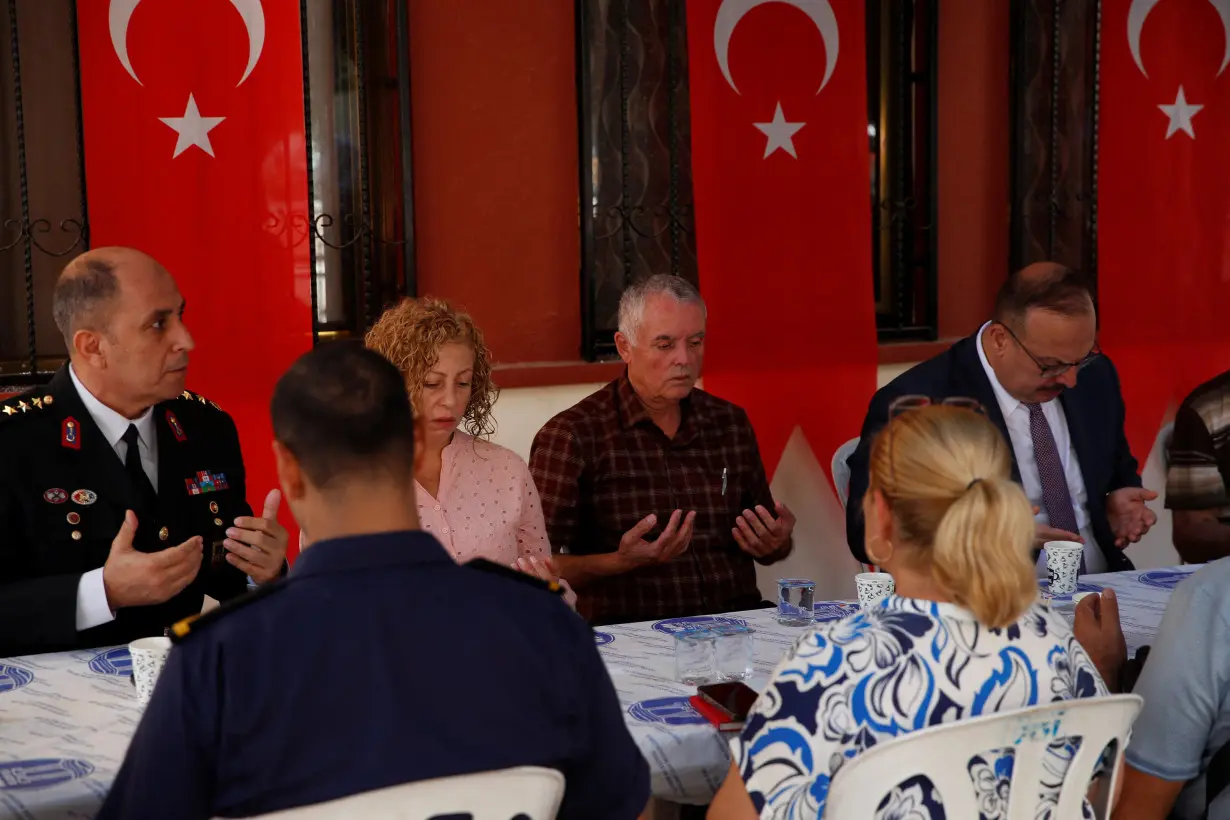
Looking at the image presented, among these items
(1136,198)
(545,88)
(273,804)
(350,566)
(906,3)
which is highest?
(906,3)

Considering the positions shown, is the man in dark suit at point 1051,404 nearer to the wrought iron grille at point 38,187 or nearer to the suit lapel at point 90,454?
the suit lapel at point 90,454

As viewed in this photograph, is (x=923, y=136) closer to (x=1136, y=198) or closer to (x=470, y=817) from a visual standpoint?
(x=1136, y=198)

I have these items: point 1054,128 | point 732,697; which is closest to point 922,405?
point 732,697

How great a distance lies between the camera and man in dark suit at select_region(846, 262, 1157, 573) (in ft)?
10.5

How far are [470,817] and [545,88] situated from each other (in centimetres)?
338

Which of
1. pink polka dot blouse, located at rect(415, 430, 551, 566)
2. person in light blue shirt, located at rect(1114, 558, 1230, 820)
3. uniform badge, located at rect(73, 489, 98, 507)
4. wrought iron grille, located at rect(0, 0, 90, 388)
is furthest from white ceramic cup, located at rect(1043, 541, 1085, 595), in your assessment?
wrought iron grille, located at rect(0, 0, 90, 388)

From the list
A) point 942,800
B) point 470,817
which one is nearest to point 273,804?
point 470,817

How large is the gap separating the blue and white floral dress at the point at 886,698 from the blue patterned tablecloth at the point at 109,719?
0.35m

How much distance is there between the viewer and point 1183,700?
1.88 metres

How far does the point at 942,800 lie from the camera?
1.56 metres

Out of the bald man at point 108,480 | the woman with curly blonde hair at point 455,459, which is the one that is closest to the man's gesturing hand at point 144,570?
the bald man at point 108,480

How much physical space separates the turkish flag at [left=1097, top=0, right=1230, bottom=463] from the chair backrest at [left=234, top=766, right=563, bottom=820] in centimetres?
423

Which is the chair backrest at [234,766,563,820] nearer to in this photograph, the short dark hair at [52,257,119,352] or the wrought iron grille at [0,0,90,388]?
the short dark hair at [52,257,119,352]

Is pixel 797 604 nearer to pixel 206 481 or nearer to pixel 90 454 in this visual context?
pixel 206 481
